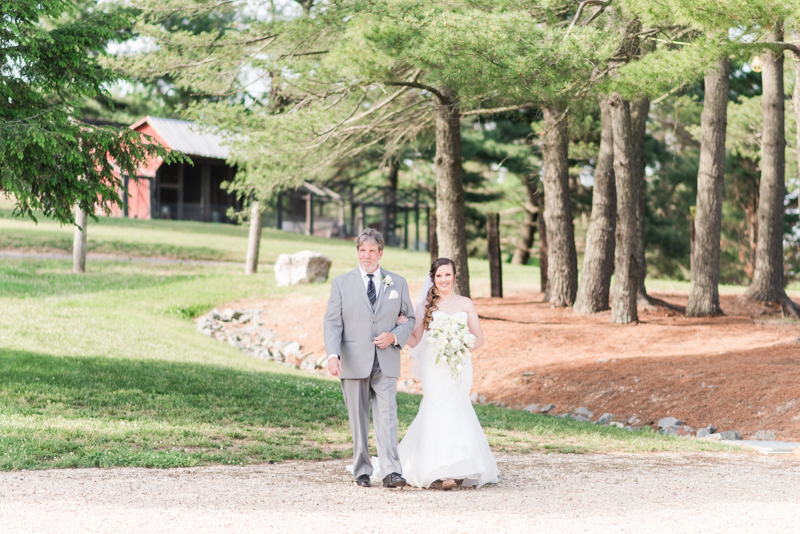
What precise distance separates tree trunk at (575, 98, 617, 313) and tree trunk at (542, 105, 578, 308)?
2.59 feet

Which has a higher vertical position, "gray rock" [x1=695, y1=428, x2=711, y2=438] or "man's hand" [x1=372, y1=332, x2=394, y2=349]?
"man's hand" [x1=372, y1=332, x2=394, y2=349]

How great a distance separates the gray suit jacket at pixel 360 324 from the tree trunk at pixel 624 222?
29.5 feet

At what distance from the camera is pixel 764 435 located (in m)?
8.16

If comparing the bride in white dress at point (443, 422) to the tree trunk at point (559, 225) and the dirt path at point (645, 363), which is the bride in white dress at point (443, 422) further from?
the tree trunk at point (559, 225)

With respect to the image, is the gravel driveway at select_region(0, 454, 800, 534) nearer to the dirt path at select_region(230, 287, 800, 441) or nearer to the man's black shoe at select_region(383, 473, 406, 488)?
the man's black shoe at select_region(383, 473, 406, 488)

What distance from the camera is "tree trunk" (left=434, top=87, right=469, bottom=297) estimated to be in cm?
1445

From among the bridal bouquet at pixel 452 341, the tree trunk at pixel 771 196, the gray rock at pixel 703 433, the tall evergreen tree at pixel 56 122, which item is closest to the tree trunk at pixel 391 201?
the tree trunk at pixel 771 196

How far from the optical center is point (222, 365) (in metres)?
11.5

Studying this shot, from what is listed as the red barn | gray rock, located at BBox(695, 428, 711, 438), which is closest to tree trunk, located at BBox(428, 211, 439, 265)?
gray rock, located at BBox(695, 428, 711, 438)

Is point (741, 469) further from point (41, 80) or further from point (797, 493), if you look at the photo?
point (41, 80)

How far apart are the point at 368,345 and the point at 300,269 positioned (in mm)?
14359

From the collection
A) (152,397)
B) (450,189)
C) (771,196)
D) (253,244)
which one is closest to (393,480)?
(152,397)

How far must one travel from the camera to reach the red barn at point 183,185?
1361 inches

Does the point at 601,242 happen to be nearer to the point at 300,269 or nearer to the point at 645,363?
the point at 645,363
